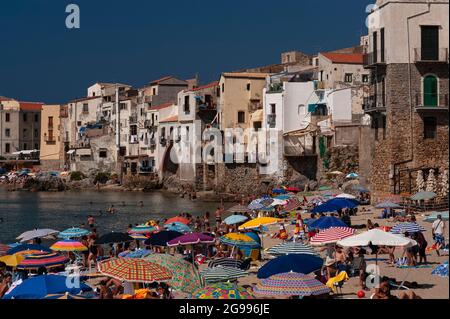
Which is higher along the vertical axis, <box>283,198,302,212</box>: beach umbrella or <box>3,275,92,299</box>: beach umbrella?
<box>283,198,302,212</box>: beach umbrella

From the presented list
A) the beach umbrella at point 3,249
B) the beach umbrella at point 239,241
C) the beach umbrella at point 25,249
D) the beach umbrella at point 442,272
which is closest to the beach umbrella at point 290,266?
the beach umbrella at point 442,272

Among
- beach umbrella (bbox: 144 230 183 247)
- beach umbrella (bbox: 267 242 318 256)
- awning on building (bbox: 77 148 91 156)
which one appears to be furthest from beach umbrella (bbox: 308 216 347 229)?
awning on building (bbox: 77 148 91 156)

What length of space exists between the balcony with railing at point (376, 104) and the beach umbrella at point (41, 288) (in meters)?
21.6

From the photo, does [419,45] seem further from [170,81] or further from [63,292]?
[170,81]

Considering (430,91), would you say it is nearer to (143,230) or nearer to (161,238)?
(143,230)

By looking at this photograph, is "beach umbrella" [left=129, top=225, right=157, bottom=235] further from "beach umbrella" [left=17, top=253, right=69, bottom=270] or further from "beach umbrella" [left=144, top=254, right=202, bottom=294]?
"beach umbrella" [left=144, top=254, right=202, bottom=294]

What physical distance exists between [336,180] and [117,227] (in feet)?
51.0

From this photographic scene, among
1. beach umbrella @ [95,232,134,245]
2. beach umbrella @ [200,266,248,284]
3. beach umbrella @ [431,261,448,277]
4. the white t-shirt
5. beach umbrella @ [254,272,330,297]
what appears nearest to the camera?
beach umbrella @ [254,272,330,297]

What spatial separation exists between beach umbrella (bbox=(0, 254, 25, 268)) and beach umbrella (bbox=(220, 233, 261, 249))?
5.74m

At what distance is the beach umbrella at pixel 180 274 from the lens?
15920mm

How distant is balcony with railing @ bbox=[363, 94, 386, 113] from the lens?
33438mm

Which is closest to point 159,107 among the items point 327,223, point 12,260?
point 327,223

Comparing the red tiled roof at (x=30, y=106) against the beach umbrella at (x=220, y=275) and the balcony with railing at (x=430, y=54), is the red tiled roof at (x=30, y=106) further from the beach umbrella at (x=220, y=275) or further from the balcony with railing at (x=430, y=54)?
the beach umbrella at (x=220, y=275)

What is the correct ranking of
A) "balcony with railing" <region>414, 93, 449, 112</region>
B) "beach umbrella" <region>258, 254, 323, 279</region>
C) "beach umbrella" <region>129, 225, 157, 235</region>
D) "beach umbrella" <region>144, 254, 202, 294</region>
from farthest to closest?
1. "balcony with railing" <region>414, 93, 449, 112</region>
2. "beach umbrella" <region>129, 225, 157, 235</region>
3. "beach umbrella" <region>144, 254, 202, 294</region>
4. "beach umbrella" <region>258, 254, 323, 279</region>
